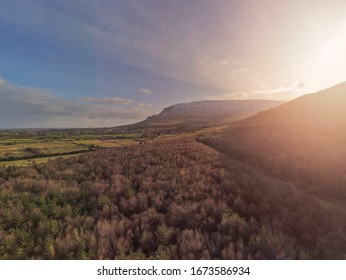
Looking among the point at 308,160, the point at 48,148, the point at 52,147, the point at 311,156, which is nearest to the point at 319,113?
the point at 311,156

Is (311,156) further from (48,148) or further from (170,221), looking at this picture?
(48,148)

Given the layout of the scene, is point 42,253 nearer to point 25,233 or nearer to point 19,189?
point 25,233

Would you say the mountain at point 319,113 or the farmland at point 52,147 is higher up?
the mountain at point 319,113

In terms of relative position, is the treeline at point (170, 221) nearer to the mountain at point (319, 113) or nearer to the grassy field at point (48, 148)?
the grassy field at point (48, 148)

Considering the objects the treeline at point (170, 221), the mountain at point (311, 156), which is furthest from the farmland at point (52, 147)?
the mountain at point (311, 156)

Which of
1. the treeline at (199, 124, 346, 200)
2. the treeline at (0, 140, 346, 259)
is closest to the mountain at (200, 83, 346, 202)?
the treeline at (199, 124, 346, 200)

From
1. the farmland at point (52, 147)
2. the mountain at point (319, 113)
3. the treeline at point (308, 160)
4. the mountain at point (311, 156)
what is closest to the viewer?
the treeline at point (308, 160)

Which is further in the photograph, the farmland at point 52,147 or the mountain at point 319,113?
the farmland at point 52,147

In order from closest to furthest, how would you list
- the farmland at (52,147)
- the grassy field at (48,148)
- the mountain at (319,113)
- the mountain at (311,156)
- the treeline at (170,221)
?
the treeline at (170,221), the mountain at (311,156), the mountain at (319,113), the grassy field at (48,148), the farmland at (52,147)

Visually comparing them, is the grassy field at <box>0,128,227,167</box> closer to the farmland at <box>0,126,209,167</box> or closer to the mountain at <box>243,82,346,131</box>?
the farmland at <box>0,126,209,167</box>
